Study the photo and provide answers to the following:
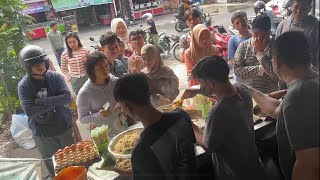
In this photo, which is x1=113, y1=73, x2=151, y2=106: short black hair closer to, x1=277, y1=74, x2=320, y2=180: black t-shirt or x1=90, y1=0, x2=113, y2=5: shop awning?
x1=277, y1=74, x2=320, y2=180: black t-shirt

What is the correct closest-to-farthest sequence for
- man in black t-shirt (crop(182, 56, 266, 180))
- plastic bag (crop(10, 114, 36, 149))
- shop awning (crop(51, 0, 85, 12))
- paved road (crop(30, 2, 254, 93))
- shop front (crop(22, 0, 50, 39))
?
1. man in black t-shirt (crop(182, 56, 266, 180))
2. plastic bag (crop(10, 114, 36, 149))
3. paved road (crop(30, 2, 254, 93))
4. shop front (crop(22, 0, 50, 39))
5. shop awning (crop(51, 0, 85, 12))

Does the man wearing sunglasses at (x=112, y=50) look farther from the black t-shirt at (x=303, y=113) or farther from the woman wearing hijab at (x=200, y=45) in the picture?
the black t-shirt at (x=303, y=113)

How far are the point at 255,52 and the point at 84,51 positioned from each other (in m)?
2.54

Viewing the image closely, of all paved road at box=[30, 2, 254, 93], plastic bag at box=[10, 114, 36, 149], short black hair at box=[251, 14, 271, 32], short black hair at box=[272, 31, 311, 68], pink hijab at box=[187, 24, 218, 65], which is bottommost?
plastic bag at box=[10, 114, 36, 149]

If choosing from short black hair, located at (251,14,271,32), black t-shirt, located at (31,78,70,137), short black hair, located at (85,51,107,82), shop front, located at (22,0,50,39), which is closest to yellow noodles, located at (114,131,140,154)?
short black hair, located at (85,51,107,82)

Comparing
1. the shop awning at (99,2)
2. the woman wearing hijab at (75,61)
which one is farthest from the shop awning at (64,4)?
the woman wearing hijab at (75,61)

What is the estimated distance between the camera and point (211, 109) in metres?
1.77

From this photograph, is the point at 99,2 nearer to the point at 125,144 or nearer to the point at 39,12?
the point at 39,12

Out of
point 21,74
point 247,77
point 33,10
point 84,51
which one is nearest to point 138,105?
point 247,77

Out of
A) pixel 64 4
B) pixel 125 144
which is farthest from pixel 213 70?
pixel 64 4

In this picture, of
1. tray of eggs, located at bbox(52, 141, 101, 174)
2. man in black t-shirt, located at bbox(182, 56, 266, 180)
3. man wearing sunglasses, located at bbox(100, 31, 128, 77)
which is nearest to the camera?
man in black t-shirt, located at bbox(182, 56, 266, 180)

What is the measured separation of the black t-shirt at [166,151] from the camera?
1.46 m

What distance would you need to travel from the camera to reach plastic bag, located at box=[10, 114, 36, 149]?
193 inches

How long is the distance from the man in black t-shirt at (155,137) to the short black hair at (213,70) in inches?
10.6
